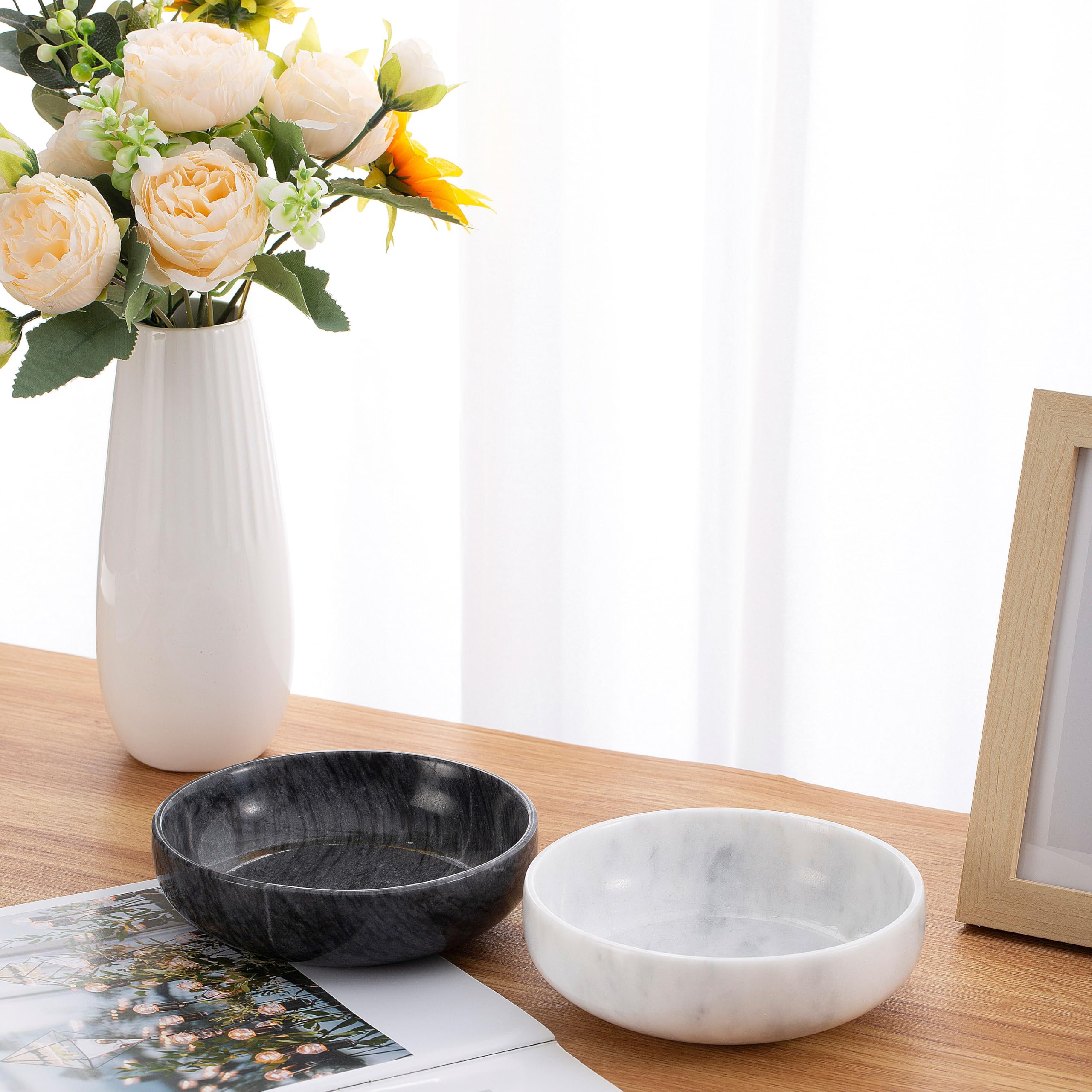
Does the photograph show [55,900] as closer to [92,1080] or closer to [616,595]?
[92,1080]

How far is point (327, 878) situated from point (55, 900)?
0.16 metres

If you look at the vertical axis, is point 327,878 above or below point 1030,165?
below

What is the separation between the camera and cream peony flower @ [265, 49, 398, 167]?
775 mm

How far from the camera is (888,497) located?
5.20 feet

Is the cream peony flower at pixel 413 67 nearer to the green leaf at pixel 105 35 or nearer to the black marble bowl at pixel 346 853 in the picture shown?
the green leaf at pixel 105 35

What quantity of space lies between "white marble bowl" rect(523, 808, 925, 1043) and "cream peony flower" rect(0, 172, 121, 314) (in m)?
0.42

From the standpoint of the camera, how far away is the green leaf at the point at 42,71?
0.80 metres

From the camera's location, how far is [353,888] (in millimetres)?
705

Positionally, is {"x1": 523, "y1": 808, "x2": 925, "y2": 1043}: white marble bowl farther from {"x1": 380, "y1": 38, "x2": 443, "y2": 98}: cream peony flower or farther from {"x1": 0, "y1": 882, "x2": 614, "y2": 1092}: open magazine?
{"x1": 380, "y1": 38, "x2": 443, "y2": 98}: cream peony flower

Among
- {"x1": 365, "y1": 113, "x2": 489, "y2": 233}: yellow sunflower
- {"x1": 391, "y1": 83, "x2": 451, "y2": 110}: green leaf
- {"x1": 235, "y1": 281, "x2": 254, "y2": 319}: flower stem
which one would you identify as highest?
{"x1": 391, "y1": 83, "x2": 451, "y2": 110}: green leaf

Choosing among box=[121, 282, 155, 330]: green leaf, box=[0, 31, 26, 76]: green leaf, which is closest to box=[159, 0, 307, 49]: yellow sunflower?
box=[0, 31, 26, 76]: green leaf

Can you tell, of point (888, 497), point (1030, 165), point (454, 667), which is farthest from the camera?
point (454, 667)

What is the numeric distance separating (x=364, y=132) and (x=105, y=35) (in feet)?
0.57

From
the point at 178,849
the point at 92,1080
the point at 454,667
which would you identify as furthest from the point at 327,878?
the point at 454,667
